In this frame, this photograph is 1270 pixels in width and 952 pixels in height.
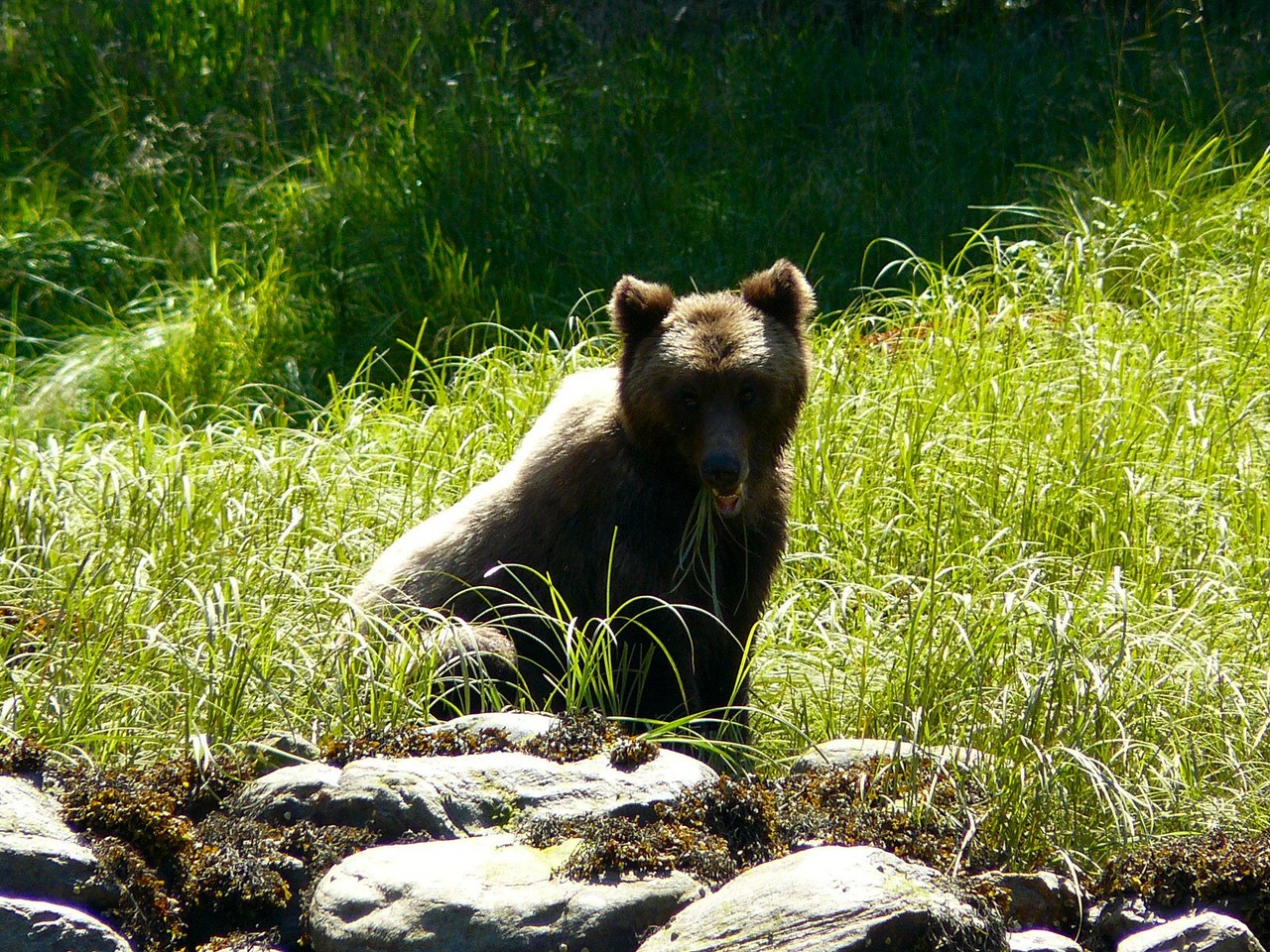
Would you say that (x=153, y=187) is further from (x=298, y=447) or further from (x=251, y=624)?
(x=251, y=624)

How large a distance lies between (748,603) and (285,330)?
4.15m

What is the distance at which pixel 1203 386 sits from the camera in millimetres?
5707

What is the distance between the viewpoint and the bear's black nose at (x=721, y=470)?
4059 mm

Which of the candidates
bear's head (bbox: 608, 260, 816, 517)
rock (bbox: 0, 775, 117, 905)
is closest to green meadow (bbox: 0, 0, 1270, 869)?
rock (bbox: 0, 775, 117, 905)

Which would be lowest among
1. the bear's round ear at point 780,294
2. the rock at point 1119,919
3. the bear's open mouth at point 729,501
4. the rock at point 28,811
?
the rock at point 1119,919

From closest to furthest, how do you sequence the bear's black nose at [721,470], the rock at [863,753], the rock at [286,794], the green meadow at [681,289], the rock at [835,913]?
1. the rock at [835,913]
2. the rock at [286,794]
3. the rock at [863,753]
4. the green meadow at [681,289]
5. the bear's black nose at [721,470]

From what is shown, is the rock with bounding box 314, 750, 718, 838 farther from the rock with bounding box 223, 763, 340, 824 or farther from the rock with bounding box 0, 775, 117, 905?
the rock with bounding box 0, 775, 117, 905

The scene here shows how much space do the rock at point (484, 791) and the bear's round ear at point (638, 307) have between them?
1.42 m

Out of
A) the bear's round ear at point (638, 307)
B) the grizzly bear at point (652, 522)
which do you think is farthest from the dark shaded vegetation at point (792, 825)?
the bear's round ear at point (638, 307)

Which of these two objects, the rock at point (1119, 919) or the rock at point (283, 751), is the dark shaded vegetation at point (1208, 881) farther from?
the rock at point (283, 751)

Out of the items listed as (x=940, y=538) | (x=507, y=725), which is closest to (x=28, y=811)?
(x=507, y=725)

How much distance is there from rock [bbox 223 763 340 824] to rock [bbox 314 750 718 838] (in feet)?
0.11

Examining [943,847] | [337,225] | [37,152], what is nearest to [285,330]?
[337,225]

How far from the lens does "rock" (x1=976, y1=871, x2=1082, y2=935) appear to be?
130 inches
